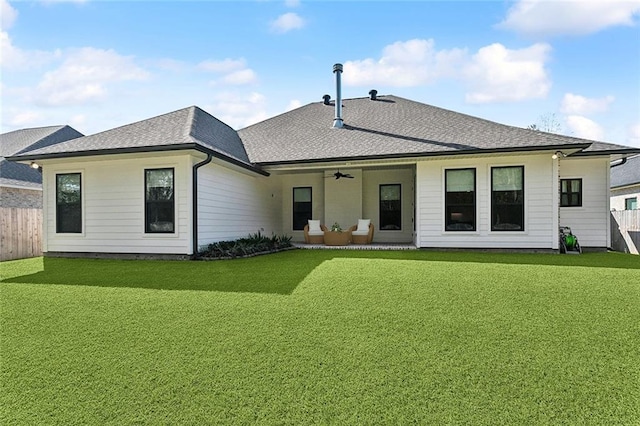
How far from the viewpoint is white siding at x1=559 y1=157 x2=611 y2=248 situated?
10.3 metres

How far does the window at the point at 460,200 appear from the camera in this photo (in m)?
9.65

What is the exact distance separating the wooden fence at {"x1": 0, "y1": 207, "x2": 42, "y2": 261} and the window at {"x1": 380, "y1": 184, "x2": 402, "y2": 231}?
36.1 ft

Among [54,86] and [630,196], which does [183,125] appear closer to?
[54,86]

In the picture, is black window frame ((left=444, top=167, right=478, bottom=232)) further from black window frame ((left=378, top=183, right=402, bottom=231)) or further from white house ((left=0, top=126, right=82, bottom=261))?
white house ((left=0, top=126, right=82, bottom=261))

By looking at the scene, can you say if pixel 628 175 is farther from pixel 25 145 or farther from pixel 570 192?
pixel 25 145

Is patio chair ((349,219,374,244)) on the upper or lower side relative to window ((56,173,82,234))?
lower

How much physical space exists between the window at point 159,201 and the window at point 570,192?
444 inches

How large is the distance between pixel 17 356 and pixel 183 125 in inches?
299

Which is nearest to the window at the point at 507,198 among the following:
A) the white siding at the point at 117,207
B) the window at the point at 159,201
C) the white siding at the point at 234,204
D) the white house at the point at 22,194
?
the white siding at the point at 234,204

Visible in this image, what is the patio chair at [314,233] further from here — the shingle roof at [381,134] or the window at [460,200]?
the window at [460,200]

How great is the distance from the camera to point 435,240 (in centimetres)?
985

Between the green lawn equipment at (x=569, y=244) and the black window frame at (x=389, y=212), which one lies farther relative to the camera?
the black window frame at (x=389, y=212)

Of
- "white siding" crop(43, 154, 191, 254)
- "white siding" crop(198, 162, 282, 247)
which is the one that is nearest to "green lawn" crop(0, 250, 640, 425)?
"white siding" crop(43, 154, 191, 254)

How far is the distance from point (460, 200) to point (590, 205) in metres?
4.26
